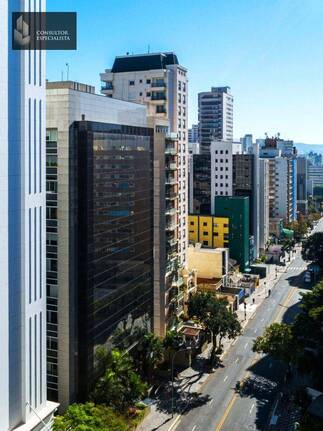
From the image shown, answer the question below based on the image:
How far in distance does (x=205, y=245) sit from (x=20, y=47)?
92939 millimetres

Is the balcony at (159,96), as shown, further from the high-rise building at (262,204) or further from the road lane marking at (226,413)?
the high-rise building at (262,204)

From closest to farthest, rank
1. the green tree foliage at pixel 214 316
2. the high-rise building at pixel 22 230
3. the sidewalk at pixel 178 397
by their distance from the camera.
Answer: the high-rise building at pixel 22 230, the sidewalk at pixel 178 397, the green tree foliage at pixel 214 316

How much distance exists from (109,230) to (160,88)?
34.1 meters

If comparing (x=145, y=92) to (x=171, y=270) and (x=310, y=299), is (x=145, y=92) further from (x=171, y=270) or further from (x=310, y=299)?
(x=310, y=299)

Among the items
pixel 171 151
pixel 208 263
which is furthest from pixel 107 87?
pixel 208 263

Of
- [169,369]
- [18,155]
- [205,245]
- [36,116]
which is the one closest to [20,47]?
[36,116]

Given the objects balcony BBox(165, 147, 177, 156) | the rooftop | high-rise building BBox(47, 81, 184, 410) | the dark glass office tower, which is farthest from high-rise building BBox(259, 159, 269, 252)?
high-rise building BBox(47, 81, 184, 410)

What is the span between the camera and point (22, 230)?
1173 inches

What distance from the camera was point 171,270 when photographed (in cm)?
7169

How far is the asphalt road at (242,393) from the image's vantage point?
51.8 metres

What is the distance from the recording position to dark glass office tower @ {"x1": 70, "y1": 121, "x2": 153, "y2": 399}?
156 ft

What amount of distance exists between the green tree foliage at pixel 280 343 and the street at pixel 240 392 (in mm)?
4503

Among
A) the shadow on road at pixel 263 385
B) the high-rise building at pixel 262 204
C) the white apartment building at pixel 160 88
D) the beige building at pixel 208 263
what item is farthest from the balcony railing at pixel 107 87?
the high-rise building at pixel 262 204

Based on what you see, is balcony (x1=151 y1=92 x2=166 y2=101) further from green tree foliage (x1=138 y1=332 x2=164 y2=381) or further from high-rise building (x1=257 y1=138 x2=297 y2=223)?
high-rise building (x1=257 y1=138 x2=297 y2=223)
